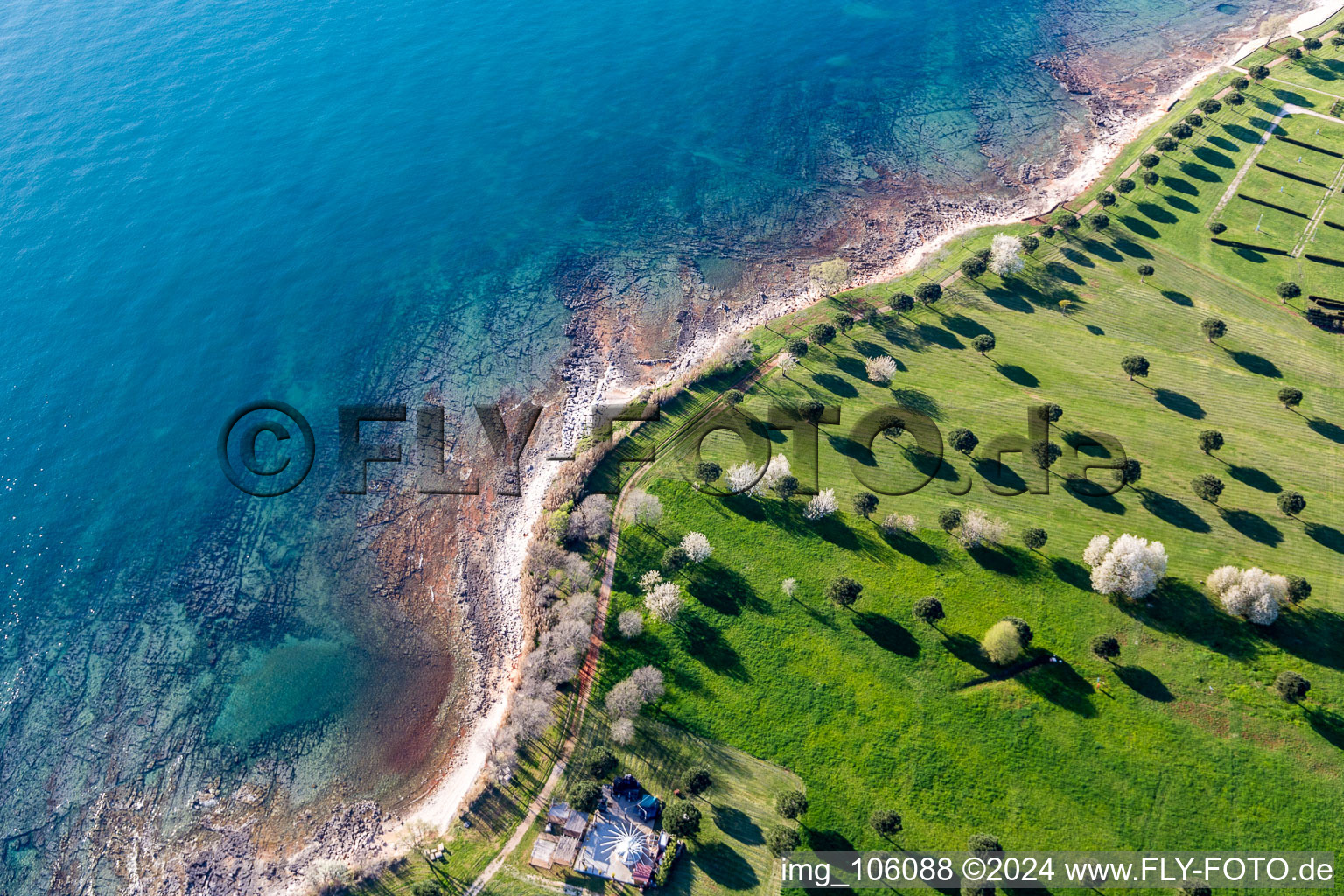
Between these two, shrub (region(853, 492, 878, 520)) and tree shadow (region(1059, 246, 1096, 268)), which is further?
tree shadow (region(1059, 246, 1096, 268))

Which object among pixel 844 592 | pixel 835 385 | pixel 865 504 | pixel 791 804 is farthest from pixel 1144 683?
pixel 835 385

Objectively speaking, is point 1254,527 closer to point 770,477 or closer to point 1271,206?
point 770,477

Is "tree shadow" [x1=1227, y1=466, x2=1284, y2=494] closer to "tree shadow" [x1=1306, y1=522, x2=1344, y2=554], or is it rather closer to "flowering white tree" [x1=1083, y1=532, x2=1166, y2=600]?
"tree shadow" [x1=1306, y1=522, x2=1344, y2=554]

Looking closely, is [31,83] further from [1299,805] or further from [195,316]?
[1299,805]

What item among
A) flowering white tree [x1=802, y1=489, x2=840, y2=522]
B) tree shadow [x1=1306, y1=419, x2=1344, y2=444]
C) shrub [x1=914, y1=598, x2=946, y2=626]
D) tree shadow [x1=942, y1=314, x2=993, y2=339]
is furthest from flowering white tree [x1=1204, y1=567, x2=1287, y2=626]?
tree shadow [x1=942, y1=314, x2=993, y2=339]

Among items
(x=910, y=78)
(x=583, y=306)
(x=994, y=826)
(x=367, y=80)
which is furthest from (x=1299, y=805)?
(x=367, y=80)

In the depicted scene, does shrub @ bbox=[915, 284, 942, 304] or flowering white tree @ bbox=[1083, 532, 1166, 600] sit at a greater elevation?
shrub @ bbox=[915, 284, 942, 304]

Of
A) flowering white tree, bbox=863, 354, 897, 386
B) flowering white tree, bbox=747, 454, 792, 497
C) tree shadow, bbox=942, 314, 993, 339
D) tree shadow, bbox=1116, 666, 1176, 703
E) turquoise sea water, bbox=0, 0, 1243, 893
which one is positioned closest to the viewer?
tree shadow, bbox=1116, 666, 1176, 703
